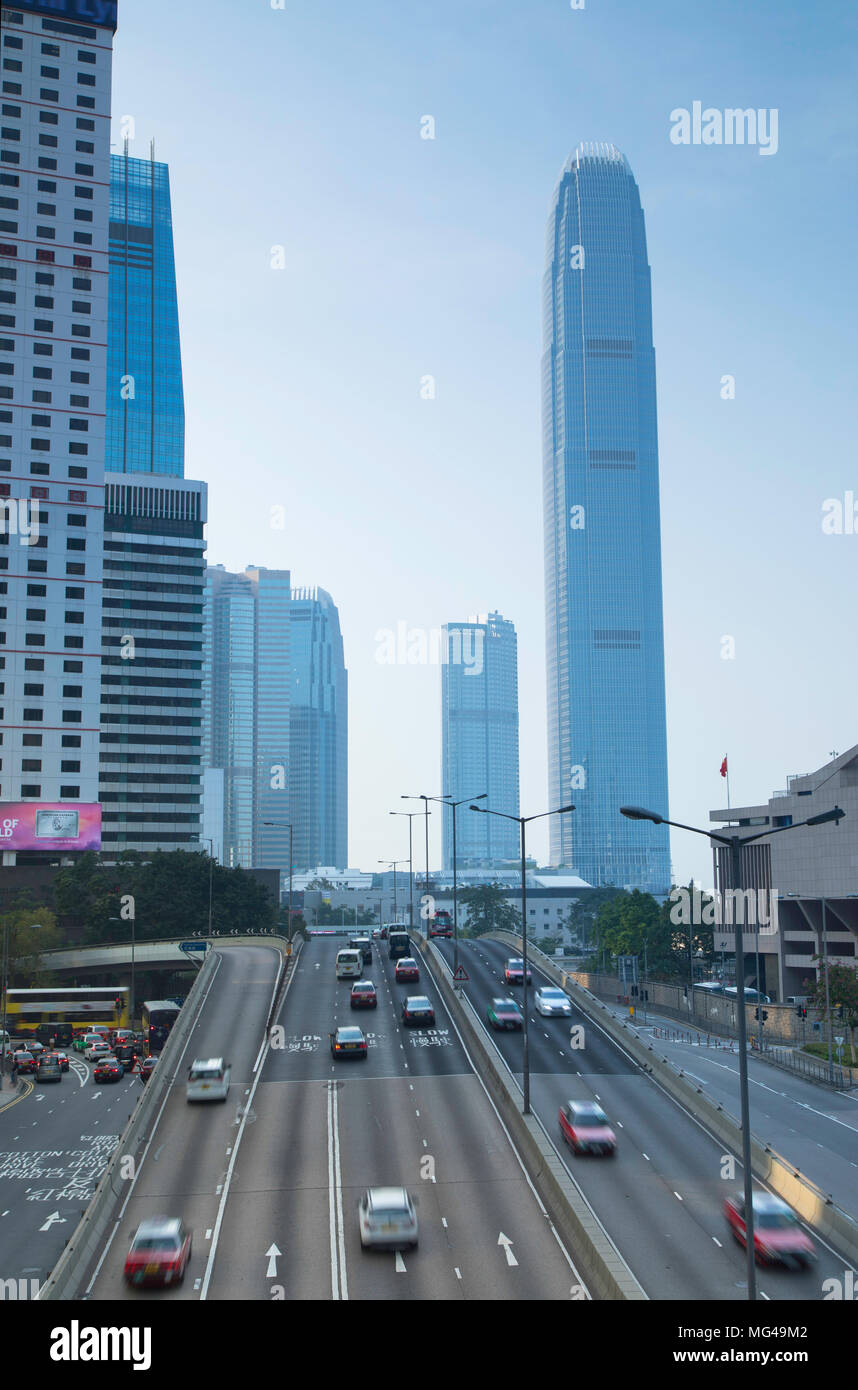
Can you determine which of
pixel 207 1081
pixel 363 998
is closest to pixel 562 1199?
pixel 207 1081

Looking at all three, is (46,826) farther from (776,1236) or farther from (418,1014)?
(776,1236)

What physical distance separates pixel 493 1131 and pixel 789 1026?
5563 cm

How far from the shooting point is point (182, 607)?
627ft

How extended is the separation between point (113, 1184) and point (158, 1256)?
791 cm

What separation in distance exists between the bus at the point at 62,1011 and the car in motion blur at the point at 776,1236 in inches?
3082

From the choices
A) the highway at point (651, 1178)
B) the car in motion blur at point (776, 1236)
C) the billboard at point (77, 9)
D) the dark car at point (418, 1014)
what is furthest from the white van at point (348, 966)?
the billboard at point (77, 9)

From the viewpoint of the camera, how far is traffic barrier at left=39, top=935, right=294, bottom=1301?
2802 cm

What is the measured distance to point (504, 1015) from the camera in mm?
59375

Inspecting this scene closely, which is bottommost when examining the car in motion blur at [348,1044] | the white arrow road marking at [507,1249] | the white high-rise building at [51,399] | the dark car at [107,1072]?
the dark car at [107,1072]

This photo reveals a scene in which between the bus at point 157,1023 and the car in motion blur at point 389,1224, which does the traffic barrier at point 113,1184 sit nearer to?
the car in motion blur at point 389,1224

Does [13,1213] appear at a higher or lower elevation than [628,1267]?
lower

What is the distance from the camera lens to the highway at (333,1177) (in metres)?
29.0
